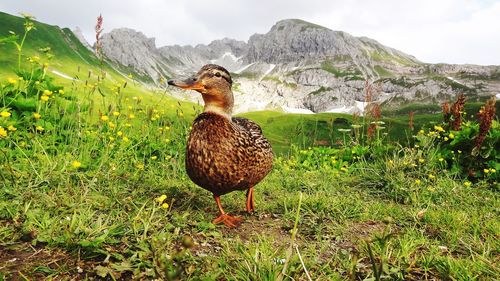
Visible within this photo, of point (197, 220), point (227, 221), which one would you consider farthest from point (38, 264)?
point (227, 221)

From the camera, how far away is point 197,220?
4.33m

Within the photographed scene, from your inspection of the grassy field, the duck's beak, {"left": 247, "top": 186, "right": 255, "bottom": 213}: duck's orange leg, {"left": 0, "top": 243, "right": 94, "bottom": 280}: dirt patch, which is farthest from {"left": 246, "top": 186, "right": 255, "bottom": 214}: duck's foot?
{"left": 0, "top": 243, "right": 94, "bottom": 280}: dirt patch

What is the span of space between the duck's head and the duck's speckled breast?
0.15 metres

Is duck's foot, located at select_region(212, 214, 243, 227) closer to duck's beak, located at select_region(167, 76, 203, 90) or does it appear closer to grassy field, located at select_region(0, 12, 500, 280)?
grassy field, located at select_region(0, 12, 500, 280)

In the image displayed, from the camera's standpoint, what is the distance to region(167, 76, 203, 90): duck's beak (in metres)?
4.07

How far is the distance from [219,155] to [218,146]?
106 mm

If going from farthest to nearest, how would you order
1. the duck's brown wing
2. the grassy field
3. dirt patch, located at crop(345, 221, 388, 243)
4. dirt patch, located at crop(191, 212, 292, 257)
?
the duck's brown wing, dirt patch, located at crop(345, 221, 388, 243), dirt patch, located at crop(191, 212, 292, 257), the grassy field

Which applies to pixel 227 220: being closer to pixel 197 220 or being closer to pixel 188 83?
pixel 197 220

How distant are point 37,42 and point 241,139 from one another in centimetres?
18998

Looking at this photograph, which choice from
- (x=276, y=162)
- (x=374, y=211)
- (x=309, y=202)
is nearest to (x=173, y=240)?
(x=309, y=202)

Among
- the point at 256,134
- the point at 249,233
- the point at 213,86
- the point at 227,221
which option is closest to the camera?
the point at 249,233

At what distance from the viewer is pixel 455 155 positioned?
A: 30.0 ft

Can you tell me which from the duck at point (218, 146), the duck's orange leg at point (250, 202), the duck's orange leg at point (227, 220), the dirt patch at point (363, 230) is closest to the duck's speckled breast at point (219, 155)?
the duck at point (218, 146)

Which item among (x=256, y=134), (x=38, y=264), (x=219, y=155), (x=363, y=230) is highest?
(x=256, y=134)
